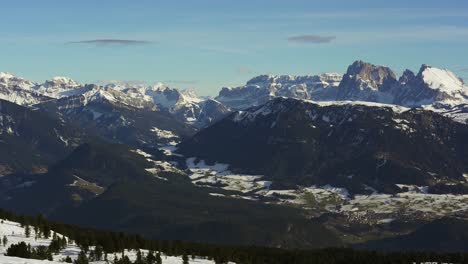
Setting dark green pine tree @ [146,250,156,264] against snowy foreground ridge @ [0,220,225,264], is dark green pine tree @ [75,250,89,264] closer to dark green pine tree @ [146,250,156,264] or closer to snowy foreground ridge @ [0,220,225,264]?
snowy foreground ridge @ [0,220,225,264]

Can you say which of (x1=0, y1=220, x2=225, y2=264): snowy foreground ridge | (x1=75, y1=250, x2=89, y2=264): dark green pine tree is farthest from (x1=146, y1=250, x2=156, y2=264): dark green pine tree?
(x1=75, y1=250, x2=89, y2=264): dark green pine tree

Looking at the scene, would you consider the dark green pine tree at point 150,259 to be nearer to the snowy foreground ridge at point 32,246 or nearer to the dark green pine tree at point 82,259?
the snowy foreground ridge at point 32,246

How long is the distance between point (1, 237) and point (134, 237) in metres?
41.6

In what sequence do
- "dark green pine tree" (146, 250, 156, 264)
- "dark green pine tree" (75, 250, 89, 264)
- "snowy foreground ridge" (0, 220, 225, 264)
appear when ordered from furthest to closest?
1. "dark green pine tree" (146, 250, 156, 264)
2. "dark green pine tree" (75, 250, 89, 264)
3. "snowy foreground ridge" (0, 220, 225, 264)

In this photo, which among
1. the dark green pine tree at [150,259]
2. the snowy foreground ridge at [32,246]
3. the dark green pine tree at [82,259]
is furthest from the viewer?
the dark green pine tree at [150,259]

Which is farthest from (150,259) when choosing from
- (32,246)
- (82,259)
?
(32,246)

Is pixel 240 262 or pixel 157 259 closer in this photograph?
pixel 157 259

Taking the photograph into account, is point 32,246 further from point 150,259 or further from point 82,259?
point 150,259

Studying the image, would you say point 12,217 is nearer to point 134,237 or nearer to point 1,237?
point 134,237

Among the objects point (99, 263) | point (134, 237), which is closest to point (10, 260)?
point (99, 263)

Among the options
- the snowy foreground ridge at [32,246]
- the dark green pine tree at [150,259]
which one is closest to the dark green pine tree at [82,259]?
the snowy foreground ridge at [32,246]

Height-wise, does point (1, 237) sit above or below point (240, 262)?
above

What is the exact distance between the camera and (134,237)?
17775 centimetres

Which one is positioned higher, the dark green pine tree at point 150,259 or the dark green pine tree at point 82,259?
the dark green pine tree at point 82,259
